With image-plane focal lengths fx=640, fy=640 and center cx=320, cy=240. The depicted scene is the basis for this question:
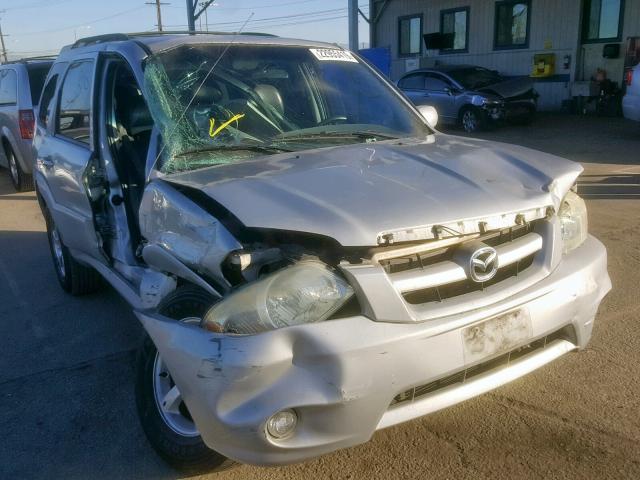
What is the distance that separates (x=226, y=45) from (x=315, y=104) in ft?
2.01

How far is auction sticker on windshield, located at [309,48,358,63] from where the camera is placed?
406cm

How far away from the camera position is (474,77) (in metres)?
15.9

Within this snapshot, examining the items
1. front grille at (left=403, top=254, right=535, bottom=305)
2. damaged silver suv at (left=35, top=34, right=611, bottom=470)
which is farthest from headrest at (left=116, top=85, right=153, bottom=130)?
front grille at (left=403, top=254, right=535, bottom=305)

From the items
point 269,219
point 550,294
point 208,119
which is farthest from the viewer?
point 208,119

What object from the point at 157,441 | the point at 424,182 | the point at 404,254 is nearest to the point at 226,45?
the point at 424,182

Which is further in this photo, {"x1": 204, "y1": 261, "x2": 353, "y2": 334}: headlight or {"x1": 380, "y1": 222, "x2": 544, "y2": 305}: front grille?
{"x1": 380, "y1": 222, "x2": 544, "y2": 305}: front grille

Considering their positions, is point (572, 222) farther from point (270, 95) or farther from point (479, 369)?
point (270, 95)

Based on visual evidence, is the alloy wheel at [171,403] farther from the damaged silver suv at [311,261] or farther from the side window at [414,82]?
the side window at [414,82]

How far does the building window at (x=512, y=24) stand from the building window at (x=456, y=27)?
1.23 metres

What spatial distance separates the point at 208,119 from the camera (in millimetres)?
3361

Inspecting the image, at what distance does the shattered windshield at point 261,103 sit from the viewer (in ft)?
10.6

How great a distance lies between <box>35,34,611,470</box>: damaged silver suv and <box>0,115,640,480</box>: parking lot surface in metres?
0.44

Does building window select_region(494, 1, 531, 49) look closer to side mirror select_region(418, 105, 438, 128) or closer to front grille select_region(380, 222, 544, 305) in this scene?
side mirror select_region(418, 105, 438, 128)

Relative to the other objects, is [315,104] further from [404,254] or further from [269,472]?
[269,472]
